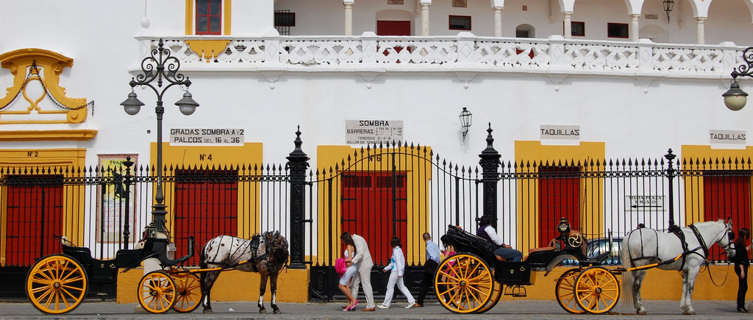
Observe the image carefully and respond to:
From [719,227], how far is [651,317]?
2073 millimetres

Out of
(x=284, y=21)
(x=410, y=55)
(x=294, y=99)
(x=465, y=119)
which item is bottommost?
(x=465, y=119)

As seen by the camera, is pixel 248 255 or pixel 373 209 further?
pixel 373 209

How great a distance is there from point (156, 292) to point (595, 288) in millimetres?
6729

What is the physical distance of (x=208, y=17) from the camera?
2341cm

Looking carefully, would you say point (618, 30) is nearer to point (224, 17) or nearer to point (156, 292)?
point (224, 17)

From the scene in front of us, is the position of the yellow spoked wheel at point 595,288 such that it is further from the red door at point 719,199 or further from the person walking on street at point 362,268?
the red door at point 719,199

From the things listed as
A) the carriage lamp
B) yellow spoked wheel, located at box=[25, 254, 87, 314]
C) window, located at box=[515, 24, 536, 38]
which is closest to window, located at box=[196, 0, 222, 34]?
the carriage lamp

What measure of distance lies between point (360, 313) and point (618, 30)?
1513 cm

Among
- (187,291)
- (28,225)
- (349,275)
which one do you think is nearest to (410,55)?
(349,275)

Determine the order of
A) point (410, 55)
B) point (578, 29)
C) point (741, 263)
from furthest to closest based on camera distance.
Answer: point (578, 29) → point (410, 55) → point (741, 263)

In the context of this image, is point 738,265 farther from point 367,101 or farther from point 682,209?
point 367,101

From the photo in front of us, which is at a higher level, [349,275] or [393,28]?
[393,28]

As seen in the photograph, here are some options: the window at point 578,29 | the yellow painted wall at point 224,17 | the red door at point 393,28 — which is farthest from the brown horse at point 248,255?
the window at point 578,29

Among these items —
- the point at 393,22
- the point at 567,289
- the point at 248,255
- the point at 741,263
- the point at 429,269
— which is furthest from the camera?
the point at 393,22
